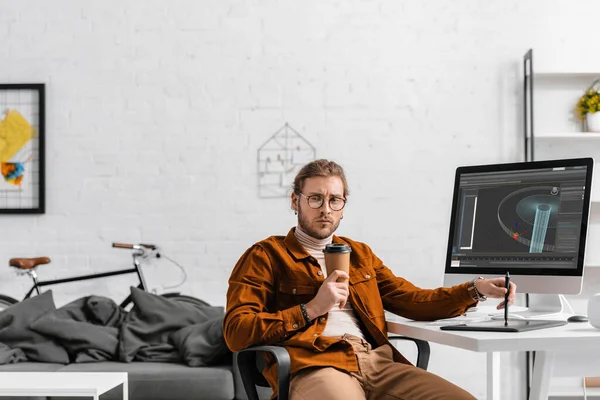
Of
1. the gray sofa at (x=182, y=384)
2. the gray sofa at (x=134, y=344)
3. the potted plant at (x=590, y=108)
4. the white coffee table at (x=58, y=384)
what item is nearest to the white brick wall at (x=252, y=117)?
the potted plant at (x=590, y=108)

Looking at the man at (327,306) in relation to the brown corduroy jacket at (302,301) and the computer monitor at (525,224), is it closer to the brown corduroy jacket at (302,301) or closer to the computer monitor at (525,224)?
the brown corduroy jacket at (302,301)

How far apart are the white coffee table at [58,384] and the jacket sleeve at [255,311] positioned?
0.59m

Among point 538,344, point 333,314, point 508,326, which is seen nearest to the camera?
point 538,344

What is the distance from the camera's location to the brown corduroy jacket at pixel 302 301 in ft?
6.86

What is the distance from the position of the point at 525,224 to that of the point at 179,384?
1.59m

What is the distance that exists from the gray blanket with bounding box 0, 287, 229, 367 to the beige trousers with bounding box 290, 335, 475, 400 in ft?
4.08

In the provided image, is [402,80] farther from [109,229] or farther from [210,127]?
[109,229]

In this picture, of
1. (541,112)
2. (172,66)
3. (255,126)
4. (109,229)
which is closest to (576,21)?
(541,112)

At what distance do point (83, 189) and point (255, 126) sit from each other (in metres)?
1.00

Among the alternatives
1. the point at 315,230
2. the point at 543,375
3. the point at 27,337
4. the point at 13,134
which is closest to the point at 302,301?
the point at 315,230

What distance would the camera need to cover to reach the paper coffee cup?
2.02 meters

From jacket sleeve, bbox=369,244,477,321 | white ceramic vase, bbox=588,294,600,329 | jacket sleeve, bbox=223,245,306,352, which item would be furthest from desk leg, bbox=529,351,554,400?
jacket sleeve, bbox=223,245,306,352

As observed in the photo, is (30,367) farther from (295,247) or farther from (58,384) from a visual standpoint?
(295,247)

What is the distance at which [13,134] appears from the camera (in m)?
4.12
